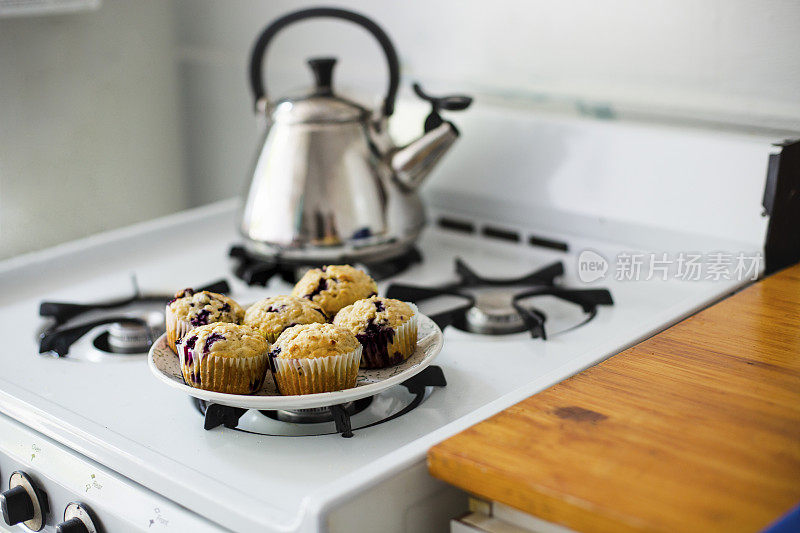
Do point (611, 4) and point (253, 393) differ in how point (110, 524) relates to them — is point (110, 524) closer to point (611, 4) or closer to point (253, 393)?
point (253, 393)

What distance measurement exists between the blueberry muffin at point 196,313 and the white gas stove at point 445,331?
0.06m

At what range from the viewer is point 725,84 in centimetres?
101

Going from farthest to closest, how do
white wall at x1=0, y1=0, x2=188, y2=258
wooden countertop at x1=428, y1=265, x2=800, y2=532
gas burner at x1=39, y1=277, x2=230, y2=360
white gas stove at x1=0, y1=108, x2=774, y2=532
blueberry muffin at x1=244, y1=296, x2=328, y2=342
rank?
1. white wall at x1=0, y1=0, x2=188, y2=258
2. gas burner at x1=39, y1=277, x2=230, y2=360
3. blueberry muffin at x1=244, y1=296, x2=328, y2=342
4. white gas stove at x1=0, y1=108, x2=774, y2=532
5. wooden countertop at x1=428, y1=265, x2=800, y2=532

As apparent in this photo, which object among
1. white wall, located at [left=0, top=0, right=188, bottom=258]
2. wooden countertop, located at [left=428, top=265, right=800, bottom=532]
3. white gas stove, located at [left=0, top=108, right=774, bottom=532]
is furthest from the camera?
white wall, located at [left=0, top=0, right=188, bottom=258]

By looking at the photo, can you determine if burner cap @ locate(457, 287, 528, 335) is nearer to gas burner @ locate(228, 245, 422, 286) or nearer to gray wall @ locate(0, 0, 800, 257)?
gas burner @ locate(228, 245, 422, 286)

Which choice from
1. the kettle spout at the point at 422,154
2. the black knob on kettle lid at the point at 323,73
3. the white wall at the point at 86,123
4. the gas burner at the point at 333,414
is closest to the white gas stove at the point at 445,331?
the gas burner at the point at 333,414

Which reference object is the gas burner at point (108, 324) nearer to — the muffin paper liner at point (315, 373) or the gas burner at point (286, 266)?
the gas burner at point (286, 266)

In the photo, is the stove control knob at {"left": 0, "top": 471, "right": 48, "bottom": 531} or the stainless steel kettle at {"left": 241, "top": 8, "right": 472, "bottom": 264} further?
the stainless steel kettle at {"left": 241, "top": 8, "right": 472, "bottom": 264}

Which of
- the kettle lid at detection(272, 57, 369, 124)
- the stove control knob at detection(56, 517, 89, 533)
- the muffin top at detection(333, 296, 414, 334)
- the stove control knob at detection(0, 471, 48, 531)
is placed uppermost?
the kettle lid at detection(272, 57, 369, 124)

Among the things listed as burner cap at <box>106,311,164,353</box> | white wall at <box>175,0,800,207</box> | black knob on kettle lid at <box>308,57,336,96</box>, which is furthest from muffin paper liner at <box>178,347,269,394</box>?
white wall at <box>175,0,800,207</box>

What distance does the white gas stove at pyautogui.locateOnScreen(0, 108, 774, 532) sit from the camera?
2.01 feet

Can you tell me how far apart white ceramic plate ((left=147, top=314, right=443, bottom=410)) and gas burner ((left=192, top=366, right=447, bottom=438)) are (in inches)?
1.1

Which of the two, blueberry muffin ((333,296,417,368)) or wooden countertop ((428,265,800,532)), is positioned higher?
blueberry muffin ((333,296,417,368))

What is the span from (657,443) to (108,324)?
24.3 inches
